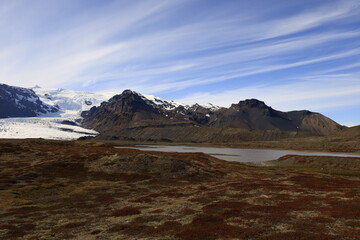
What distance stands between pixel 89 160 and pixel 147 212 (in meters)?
54.9

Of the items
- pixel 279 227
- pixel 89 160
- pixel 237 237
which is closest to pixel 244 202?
pixel 279 227

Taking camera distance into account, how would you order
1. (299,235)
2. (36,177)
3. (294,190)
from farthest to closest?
1. (36,177)
2. (294,190)
3. (299,235)

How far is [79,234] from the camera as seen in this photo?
27.0 meters

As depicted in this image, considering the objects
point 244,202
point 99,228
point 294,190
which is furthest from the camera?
point 294,190

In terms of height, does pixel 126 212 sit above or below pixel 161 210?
below

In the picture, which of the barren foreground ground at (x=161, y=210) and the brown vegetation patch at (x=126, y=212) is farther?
the brown vegetation patch at (x=126, y=212)

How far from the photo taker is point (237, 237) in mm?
23266

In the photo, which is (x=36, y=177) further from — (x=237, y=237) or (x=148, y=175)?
(x=237, y=237)

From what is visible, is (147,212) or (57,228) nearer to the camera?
(57,228)

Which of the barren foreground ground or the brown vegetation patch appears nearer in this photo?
the barren foreground ground

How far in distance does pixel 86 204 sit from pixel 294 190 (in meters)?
33.7

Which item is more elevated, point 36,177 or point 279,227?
point 279,227

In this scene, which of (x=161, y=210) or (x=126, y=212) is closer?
(x=126, y=212)

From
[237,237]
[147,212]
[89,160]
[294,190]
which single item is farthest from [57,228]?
[89,160]
